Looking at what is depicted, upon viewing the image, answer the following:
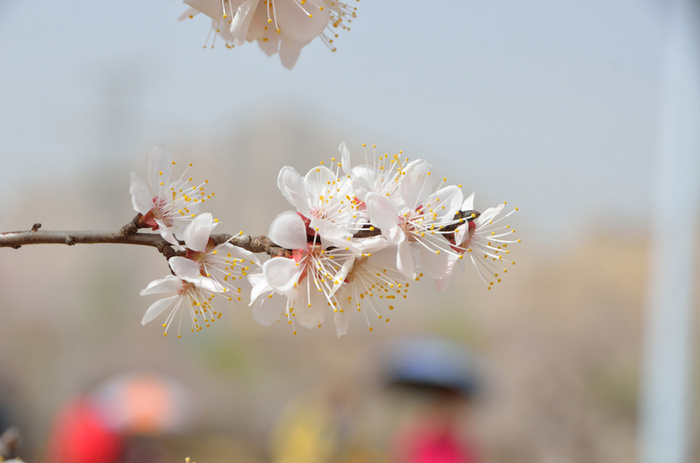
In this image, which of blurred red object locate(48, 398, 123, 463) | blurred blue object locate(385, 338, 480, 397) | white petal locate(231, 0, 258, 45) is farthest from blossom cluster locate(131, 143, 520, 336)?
blurred blue object locate(385, 338, 480, 397)

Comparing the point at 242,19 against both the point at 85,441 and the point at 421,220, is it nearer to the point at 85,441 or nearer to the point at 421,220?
the point at 421,220

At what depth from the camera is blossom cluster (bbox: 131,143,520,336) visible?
69 centimetres

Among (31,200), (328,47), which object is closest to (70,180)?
(31,200)

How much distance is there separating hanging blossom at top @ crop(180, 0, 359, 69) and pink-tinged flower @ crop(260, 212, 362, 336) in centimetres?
22

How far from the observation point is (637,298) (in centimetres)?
1498

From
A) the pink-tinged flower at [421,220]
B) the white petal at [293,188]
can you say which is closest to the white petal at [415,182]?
the pink-tinged flower at [421,220]

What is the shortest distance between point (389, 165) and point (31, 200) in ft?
47.4

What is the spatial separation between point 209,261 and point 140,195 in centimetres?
10

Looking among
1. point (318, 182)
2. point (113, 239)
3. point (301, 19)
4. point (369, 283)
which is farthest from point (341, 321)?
point (301, 19)

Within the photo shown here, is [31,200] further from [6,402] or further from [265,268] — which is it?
[265,268]

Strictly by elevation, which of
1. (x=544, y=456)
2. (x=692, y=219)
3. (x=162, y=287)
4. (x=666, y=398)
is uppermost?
(x=692, y=219)

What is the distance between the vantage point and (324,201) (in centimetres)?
74

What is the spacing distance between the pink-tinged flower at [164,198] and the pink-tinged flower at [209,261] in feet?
0.07

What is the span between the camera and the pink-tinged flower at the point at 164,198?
27.5 inches
